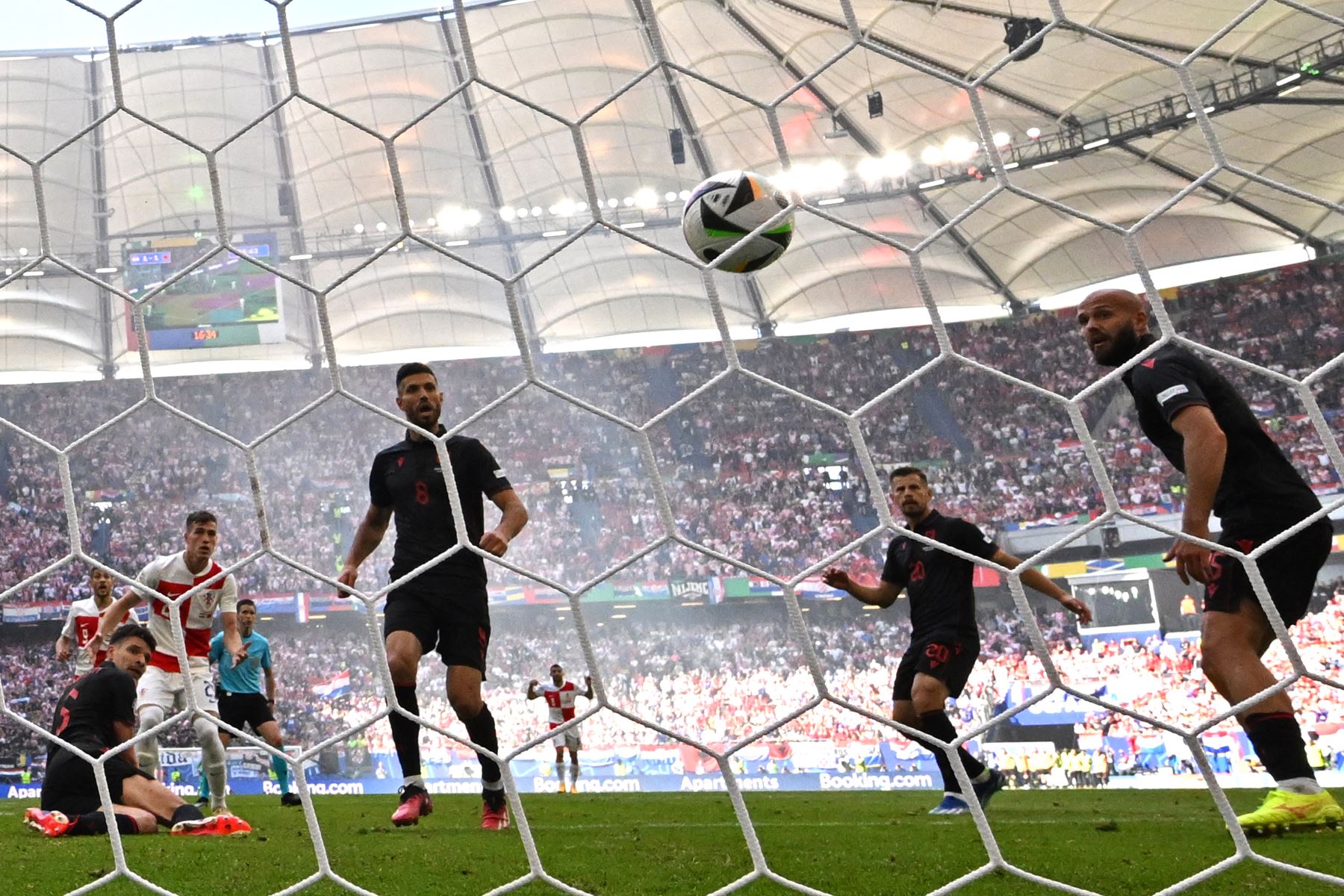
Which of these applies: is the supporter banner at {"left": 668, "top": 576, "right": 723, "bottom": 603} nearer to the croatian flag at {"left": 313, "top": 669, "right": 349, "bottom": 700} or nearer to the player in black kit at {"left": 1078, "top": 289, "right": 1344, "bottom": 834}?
the croatian flag at {"left": 313, "top": 669, "right": 349, "bottom": 700}

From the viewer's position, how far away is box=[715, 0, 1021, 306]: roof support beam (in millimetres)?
13039

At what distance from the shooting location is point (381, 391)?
15805 mm

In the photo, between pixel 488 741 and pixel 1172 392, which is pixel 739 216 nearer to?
pixel 1172 392

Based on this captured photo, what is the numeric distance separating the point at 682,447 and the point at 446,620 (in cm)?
1248

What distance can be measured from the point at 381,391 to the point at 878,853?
1457 centimetres

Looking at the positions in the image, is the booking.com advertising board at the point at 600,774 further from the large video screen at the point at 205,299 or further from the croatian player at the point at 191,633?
the croatian player at the point at 191,633

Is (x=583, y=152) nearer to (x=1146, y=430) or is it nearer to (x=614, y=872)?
(x=1146, y=430)

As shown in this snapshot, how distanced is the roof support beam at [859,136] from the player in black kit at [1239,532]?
→ 11.9 metres

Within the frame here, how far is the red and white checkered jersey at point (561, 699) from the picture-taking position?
757cm

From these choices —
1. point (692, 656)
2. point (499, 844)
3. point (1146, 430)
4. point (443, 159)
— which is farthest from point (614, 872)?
point (443, 159)

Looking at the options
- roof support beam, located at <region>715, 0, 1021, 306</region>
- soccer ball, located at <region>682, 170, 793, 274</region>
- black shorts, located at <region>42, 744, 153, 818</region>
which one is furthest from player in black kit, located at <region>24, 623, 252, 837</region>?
roof support beam, located at <region>715, 0, 1021, 306</region>

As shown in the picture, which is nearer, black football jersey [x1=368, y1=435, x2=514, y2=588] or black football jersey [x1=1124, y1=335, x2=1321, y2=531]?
black football jersey [x1=1124, y1=335, x2=1321, y2=531]

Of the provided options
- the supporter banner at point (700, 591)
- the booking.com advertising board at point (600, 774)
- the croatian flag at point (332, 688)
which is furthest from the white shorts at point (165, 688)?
the supporter banner at point (700, 591)

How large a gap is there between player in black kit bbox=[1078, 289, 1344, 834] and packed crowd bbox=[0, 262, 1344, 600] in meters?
11.2
